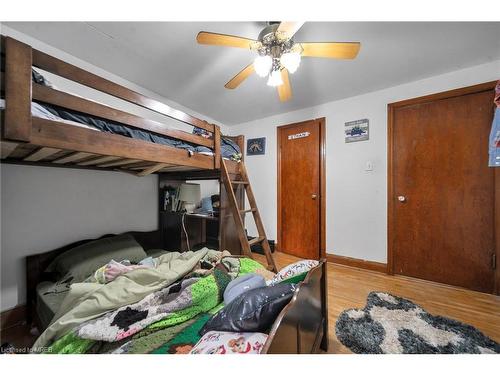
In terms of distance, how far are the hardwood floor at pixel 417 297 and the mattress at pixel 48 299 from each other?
1.72 m

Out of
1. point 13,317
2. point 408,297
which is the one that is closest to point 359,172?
point 408,297

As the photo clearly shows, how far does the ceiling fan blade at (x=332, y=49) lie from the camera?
117 centimetres

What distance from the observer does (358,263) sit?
233 centimetres

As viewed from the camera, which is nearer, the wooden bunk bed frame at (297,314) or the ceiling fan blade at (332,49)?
the wooden bunk bed frame at (297,314)

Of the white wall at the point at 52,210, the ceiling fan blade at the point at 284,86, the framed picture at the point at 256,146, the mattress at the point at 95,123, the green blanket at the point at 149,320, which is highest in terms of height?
the ceiling fan blade at the point at 284,86

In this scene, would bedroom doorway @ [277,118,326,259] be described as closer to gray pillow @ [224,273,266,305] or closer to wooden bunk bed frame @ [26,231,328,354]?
wooden bunk bed frame @ [26,231,328,354]

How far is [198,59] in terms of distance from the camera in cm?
172

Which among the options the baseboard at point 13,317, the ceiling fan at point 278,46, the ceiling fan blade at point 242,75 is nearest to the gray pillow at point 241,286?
the ceiling fan at point 278,46

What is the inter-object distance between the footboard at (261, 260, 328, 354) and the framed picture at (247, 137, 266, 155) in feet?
7.53

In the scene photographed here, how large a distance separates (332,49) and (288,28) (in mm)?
332

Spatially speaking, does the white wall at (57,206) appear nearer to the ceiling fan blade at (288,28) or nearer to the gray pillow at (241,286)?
the gray pillow at (241,286)

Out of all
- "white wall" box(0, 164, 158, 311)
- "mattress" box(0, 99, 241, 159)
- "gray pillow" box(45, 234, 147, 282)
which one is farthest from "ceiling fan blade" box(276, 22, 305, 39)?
"gray pillow" box(45, 234, 147, 282)
